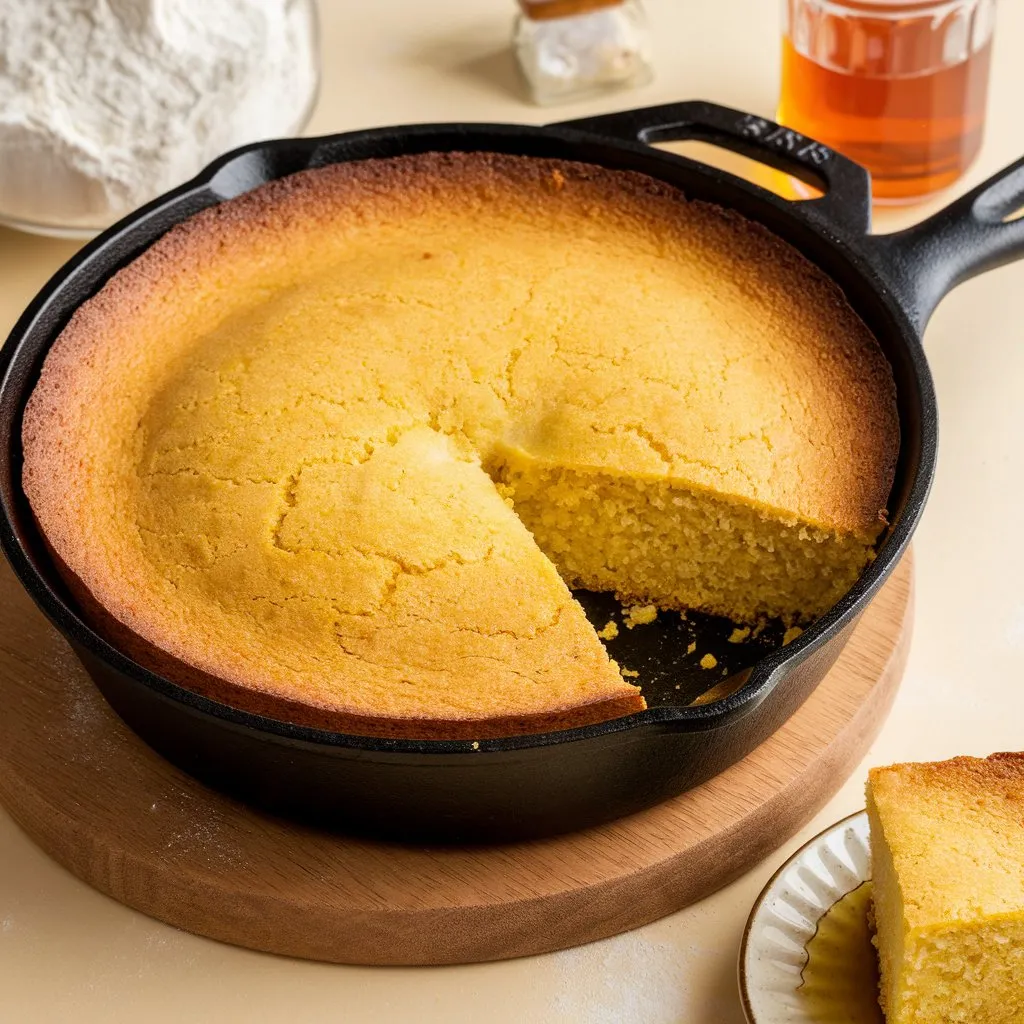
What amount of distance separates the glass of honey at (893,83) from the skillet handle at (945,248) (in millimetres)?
471

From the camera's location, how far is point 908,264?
247cm

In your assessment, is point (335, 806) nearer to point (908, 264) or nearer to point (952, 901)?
point (952, 901)

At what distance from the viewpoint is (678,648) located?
239 cm

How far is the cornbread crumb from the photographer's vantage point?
2447 mm

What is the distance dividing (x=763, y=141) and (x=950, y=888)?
56.3 inches

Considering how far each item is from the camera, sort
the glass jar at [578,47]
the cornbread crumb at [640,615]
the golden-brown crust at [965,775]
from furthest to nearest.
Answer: the glass jar at [578,47]
the cornbread crumb at [640,615]
the golden-brown crust at [965,775]

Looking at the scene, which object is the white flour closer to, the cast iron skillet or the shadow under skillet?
the cast iron skillet

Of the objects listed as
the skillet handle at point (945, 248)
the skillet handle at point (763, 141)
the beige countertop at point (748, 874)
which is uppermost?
the skillet handle at point (763, 141)

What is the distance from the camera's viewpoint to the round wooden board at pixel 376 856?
6.63ft

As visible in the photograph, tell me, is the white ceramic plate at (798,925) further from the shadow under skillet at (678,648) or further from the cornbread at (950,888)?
the shadow under skillet at (678,648)

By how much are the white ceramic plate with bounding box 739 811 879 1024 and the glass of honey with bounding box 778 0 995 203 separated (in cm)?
151

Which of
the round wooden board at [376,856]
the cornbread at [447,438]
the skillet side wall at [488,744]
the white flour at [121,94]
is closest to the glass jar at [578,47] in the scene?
the white flour at [121,94]

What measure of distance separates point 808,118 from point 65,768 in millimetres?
1898

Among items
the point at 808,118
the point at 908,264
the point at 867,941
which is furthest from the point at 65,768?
the point at 808,118
